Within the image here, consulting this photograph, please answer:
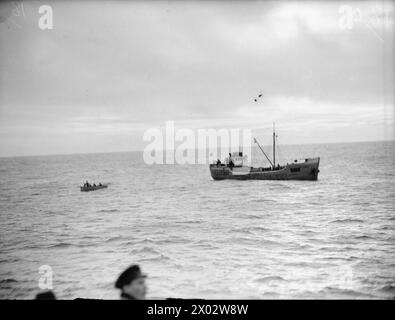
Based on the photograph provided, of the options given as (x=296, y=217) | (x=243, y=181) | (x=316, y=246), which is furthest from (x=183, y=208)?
(x=243, y=181)

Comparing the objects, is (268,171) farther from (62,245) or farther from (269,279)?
(269,279)

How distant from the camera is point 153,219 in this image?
77.6 feet

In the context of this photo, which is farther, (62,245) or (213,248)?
(62,245)

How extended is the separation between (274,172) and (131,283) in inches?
1698

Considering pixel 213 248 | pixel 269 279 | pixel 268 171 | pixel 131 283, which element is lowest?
pixel 213 248

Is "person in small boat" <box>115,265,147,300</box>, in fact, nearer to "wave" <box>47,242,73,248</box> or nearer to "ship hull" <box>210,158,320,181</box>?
"wave" <box>47,242,73,248</box>

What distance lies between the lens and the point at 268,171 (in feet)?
151

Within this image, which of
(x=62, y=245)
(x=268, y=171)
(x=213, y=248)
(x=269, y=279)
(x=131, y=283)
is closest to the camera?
(x=131, y=283)

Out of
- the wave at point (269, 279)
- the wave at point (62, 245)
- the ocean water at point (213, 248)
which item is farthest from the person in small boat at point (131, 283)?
the wave at point (62, 245)

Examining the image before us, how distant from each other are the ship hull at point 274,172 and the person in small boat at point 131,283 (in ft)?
136

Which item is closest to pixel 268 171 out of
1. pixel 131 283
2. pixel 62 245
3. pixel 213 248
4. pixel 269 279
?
pixel 213 248

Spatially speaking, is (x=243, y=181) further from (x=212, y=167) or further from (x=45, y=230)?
(x=45, y=230)

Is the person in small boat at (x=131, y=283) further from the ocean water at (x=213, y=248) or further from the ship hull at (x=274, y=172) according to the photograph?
the ship hull at (x=274, y=172)
